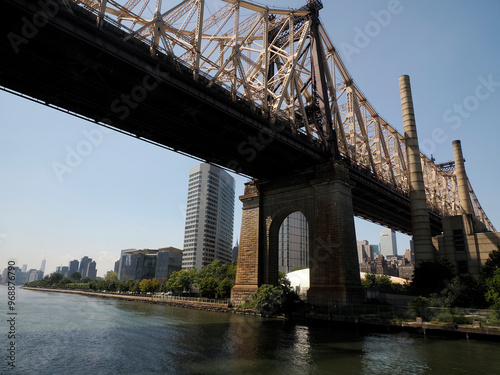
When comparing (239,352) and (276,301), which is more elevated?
(276,301)

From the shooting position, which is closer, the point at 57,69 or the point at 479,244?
the point at 57,69

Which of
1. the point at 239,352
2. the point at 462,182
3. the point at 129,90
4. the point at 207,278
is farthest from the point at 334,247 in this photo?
the point at 462,182

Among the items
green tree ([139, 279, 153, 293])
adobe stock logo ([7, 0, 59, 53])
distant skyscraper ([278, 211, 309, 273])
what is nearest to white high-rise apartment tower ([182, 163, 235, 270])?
green tree ([139, 279, 153, 293])

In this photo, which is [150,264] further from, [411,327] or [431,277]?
[411,327]

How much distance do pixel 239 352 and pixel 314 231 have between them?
20493 millimetres

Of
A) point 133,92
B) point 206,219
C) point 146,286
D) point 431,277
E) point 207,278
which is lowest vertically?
point 146,286

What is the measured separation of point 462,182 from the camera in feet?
218

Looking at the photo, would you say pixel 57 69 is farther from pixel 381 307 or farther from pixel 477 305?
pixel 477 305

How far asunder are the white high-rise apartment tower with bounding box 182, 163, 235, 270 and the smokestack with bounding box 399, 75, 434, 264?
103 m

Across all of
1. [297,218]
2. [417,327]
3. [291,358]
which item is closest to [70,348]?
[291,358]

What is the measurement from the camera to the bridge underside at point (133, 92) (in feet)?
66.9

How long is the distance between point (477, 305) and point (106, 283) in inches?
5133

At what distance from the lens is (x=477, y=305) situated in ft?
119

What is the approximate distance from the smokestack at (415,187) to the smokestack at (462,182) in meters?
18.6
